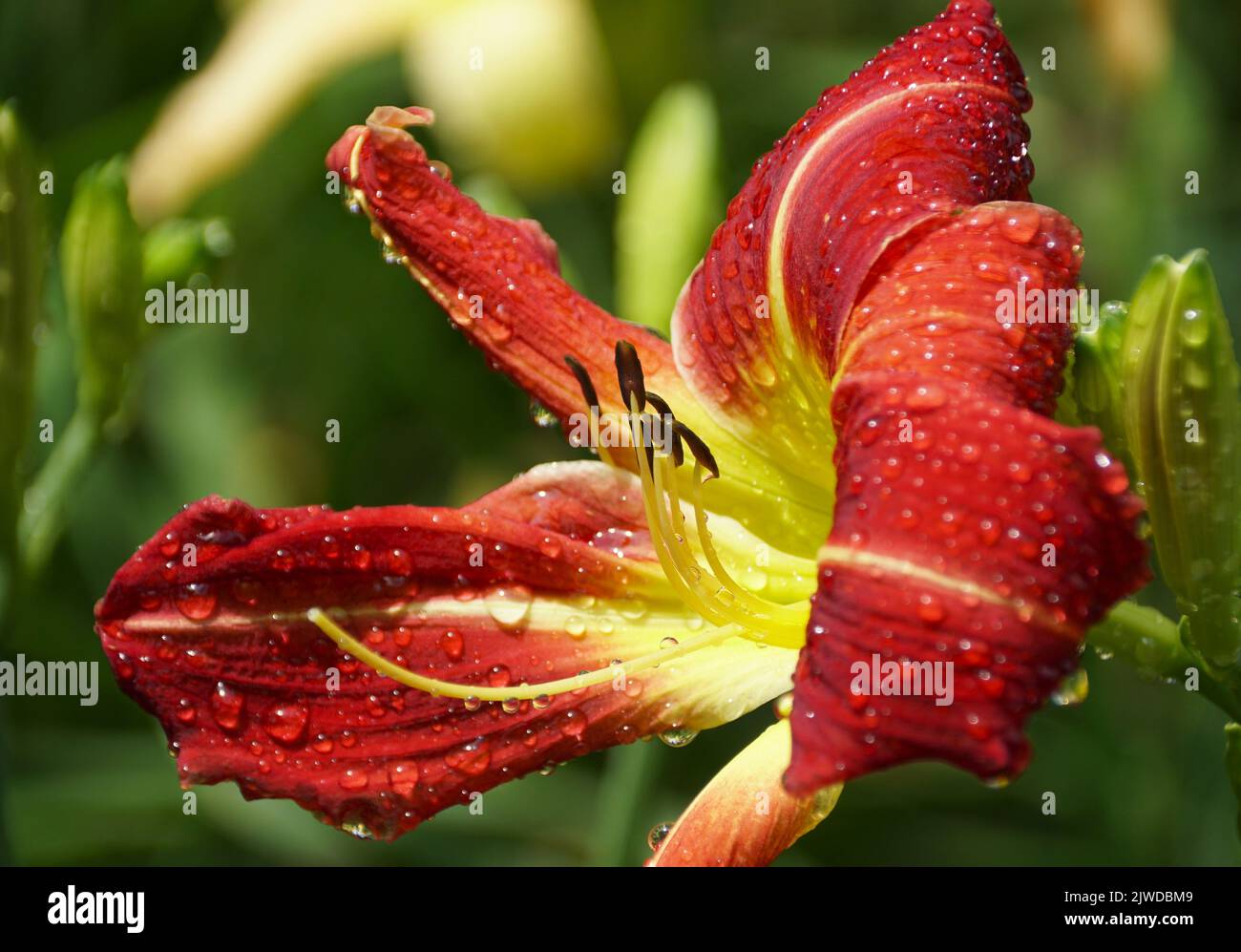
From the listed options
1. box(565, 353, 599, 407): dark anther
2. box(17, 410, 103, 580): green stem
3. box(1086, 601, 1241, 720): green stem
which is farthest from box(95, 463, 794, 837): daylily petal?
box(17, 410, 103, 580): green stem

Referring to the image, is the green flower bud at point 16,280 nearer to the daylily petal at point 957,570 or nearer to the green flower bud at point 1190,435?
the daylily petal at point 957,570

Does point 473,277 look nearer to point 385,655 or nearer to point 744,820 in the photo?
point 385,655

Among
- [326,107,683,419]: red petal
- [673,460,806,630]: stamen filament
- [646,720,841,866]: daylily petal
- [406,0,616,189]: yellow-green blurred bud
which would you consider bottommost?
[646,720,841,866]: daylily petal

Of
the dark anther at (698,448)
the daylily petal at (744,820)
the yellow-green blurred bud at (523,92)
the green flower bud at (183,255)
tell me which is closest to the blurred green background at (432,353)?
the yellow-green blurred bud at (523,92)

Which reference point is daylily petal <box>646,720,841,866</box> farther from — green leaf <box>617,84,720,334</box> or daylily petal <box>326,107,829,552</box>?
green leaf <box>617,84,720,334</box>

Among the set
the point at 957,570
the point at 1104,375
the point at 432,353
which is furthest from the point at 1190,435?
the point at 432,353

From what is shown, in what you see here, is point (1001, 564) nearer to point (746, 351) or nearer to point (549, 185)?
point (746, 351)

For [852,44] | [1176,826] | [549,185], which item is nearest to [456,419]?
[549,185]
